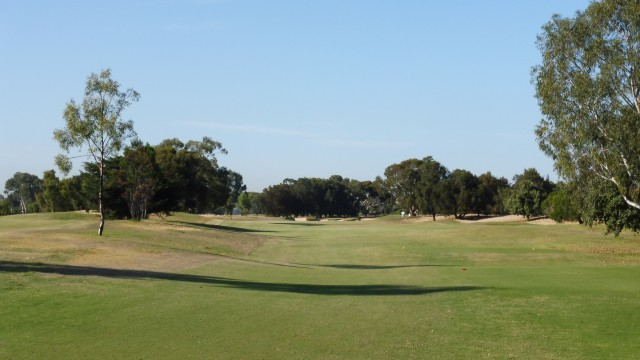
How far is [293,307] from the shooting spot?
19797mm

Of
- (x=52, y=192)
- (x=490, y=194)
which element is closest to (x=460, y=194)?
(x=490, y=194)

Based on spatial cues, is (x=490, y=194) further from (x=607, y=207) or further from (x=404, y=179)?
(x=607, y=207)

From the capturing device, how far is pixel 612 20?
37.4 metres

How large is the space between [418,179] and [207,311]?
167m

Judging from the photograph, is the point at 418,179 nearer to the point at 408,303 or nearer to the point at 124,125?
the point at 124,125

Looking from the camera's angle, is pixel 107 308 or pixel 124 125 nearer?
pixel 107 308

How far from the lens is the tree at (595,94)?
36594mm

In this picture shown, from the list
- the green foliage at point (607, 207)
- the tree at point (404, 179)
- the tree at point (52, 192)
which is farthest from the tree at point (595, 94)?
the tree at point (404, 179)

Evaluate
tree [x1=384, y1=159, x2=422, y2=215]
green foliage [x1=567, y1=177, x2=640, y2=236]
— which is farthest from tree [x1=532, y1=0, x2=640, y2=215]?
tree [x1=384, y1=159, x2=422, y2=215]

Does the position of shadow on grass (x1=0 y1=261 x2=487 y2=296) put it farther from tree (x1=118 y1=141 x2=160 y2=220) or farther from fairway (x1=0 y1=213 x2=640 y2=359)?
tree (x1=118 y1=141 x2=160 y2=220)

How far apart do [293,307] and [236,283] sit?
7.01 metres

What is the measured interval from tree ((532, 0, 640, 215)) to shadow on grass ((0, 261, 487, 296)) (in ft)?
51.5

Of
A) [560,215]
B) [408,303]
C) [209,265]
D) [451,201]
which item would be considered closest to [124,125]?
[209,265]

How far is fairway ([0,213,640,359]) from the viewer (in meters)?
13.6
